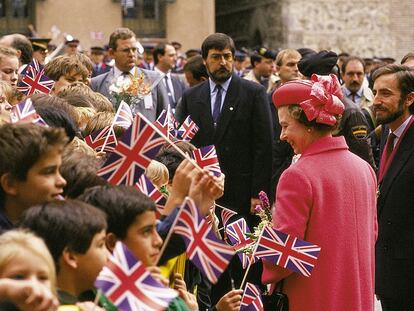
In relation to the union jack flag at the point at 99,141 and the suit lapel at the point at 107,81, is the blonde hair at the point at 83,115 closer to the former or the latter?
the union jack flag at the point at 99,141

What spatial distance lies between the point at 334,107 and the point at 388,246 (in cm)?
180

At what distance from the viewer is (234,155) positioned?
34.2 ft

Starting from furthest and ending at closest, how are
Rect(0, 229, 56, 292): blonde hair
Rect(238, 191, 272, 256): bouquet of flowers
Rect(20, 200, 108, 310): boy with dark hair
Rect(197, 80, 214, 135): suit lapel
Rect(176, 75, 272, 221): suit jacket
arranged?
Rect(197, 80, 214, 135): suit lapel
Rect(176, 75, 272, 221): suit jacket
Rect(238, 191, 272, 256): bouquet of flowers
Rect(20, 200, 108, 310): boy with dark hair
Rect(0, 229, 56, 292): blonde hair

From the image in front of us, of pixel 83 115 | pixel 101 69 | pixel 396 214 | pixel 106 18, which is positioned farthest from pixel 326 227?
pixel 106 18

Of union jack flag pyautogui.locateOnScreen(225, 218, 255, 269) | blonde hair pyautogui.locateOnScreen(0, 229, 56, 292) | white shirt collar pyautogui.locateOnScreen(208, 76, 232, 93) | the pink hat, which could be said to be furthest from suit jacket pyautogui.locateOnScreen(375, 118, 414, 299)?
blonde hair pyautogui.locateOnScreen(0, 229, 56, 292)

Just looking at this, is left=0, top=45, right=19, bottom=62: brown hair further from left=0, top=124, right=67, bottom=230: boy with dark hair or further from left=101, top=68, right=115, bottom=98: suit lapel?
left=0, top=124, right=67, bottom=230: boy with dark hair

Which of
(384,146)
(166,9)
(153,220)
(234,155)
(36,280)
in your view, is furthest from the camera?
(166,9)

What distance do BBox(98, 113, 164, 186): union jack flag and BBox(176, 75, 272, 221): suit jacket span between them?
17.0ft

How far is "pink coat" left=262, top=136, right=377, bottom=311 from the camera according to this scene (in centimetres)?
628

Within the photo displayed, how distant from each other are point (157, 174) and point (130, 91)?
3131 millimetres

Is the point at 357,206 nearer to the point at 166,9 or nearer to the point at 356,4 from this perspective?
the point at 166,9

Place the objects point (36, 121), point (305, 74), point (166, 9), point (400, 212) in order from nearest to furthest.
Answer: point (36, 121)
point (400, 212)
point (305, 74)
point (166, 9)

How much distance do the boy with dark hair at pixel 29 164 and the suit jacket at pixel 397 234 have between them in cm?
A: 368

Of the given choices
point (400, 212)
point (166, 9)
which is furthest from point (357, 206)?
point (166, 9)
